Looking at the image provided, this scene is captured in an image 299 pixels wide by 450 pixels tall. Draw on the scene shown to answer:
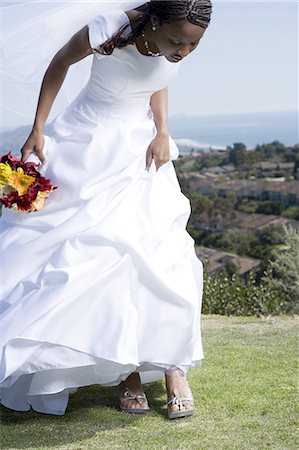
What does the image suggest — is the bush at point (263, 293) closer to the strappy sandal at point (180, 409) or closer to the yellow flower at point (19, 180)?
the strappy sandal at point (180, 409)

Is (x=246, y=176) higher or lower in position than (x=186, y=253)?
lower

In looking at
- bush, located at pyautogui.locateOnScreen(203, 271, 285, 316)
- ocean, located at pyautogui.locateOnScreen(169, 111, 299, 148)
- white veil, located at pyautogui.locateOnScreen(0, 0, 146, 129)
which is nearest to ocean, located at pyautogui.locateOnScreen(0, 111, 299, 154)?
ocean, located at pyautogui.locateOnScreen(169, 111, 299, 148)

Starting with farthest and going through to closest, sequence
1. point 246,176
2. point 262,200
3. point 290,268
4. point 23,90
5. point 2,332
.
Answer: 1. point 246,176
2. point 262,200
3. point 290,268
4. point 23,90
5. point 2,332

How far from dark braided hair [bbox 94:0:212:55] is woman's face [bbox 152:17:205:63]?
0.8 inches

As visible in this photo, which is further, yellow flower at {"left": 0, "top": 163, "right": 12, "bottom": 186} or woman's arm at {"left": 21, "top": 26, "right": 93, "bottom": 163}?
yellow flower at {"left": 0, "top": 163, "right": 12, "bottom": 186}

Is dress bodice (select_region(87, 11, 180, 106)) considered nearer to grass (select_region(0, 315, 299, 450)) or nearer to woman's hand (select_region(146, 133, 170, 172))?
woman's hand (select_region(146, 133, 170, 172))

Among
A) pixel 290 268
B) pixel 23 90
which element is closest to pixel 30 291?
pixel 23 90

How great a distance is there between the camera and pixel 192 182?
67.2 feet

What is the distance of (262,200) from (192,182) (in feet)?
6.20

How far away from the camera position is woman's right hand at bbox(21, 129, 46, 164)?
3934 millimetres

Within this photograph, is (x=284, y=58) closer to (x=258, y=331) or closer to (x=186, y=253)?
(x=258, y=331)

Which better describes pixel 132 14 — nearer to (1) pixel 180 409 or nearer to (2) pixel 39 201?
(2) pixel 39 201

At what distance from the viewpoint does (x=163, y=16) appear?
352cm

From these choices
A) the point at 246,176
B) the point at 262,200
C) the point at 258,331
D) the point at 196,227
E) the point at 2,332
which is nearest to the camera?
the point at 2,332
